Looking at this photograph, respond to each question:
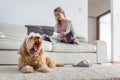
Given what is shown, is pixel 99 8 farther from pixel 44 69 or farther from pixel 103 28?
pixel 44 69

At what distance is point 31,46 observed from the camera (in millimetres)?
1589

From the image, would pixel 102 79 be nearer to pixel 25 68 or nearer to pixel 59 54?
pixel 25 68

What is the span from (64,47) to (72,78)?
1.71 meters

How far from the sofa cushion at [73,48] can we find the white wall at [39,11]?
1527mm

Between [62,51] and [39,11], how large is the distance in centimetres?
171

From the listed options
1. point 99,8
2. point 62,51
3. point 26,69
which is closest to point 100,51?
point 62,51

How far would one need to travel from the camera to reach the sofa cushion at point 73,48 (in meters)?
2.93

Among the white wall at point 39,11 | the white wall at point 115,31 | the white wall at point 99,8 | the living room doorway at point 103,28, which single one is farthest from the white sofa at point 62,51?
the living room doorway at point 103,28

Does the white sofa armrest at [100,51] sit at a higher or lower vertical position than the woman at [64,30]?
lower

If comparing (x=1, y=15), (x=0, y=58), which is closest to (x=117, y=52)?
(x=1, y=15)

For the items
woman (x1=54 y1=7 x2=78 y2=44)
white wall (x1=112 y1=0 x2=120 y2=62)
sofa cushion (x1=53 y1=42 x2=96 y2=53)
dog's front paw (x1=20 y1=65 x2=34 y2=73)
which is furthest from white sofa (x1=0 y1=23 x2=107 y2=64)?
white wall (x1=112 y1=0 x2=120 y2=62)

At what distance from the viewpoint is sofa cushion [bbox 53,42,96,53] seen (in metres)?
2.93

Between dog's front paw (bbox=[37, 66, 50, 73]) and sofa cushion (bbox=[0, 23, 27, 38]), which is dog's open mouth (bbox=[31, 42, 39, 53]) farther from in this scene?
sofa cushion (bbox=[0, 23, 27, 38])

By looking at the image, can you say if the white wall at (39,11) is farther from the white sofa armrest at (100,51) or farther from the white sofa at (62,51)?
the white sofa armrest at (100,51)
